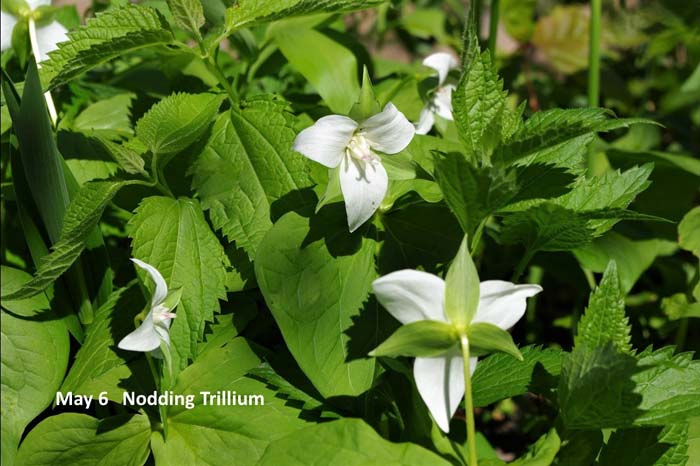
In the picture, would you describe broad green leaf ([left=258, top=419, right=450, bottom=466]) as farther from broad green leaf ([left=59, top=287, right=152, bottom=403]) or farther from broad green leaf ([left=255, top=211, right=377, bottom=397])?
broad green leaf ([left=59, top=287, right=152, bottom=403])

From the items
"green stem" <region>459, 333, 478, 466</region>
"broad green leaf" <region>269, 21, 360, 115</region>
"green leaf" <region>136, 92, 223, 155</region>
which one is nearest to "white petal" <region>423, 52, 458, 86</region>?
"broad green leaf" <region>269, 21, 360, 115</region>

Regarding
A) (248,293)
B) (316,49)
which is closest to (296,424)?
(248,293)

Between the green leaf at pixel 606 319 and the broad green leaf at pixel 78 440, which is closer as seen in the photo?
the green leaf at pixel 606 319

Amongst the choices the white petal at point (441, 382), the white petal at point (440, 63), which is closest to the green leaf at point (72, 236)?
the white petal at point (441, 382)

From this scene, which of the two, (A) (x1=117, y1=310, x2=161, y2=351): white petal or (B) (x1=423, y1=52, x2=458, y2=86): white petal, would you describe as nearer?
(A) (x1=117, y1=310, x2=161, y2=351): white petal

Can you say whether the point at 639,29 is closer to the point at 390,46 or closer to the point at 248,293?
the point at 390,46

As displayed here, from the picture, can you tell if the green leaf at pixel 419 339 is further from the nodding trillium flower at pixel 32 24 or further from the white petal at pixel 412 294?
the nodding trillium flower at pixel 32 24
